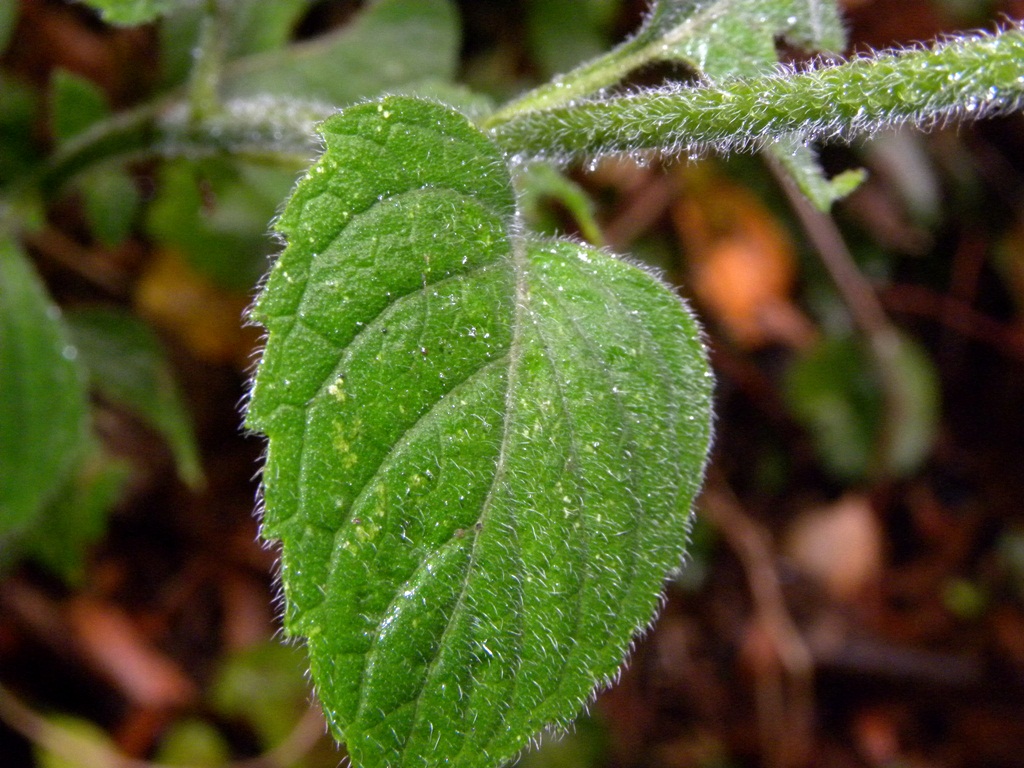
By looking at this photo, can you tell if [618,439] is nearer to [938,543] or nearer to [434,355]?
[434,355]

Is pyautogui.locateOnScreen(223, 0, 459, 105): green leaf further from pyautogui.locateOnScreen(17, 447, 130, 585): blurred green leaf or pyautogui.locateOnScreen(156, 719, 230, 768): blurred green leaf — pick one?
pyautogui.locateOnScreen(156, 719, 230, 768): blurred green leaf

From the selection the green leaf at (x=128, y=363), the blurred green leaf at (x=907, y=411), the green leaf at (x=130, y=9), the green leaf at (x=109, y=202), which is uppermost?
the green leaf at (x=130, y=9)

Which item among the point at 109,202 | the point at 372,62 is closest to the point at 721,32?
the point at 372,62

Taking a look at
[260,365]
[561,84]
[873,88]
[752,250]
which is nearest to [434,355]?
[260,365]

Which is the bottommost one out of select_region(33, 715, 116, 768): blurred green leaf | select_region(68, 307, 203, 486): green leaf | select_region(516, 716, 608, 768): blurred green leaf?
select_region(516, 716, 608, 768): blurred green leaf

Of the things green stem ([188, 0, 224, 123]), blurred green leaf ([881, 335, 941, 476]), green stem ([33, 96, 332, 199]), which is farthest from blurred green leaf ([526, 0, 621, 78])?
blurred green leaf ([881, 335, 941, 476])

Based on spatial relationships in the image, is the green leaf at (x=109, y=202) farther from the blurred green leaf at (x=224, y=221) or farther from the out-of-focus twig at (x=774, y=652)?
the out-of-focus twig at (x=774, y=652)

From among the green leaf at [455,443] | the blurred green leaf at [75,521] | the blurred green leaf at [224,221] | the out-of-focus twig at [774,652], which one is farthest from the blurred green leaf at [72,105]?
the out-of-focus twig at [774,652]
